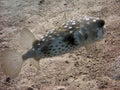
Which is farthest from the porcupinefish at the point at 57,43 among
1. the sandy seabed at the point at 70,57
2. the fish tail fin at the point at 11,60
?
the sandy seabed at the point at 70,57

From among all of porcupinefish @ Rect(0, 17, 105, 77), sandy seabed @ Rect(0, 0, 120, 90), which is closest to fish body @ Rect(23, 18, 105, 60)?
porcupinefish @ Rect(0, 17, 105, 77)

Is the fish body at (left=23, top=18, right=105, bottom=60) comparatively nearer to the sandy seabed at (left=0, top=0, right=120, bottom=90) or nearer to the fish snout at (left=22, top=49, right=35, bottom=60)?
the fish snout at (left=22, top=49, right=35, bottom=60)

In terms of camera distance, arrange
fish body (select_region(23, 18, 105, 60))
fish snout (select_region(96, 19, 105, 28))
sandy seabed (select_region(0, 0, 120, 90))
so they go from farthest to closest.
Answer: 1. sandy seabed (select_region(0, 0, 120, 90))
2. fish snout (select_region(96, 19, 105, 28))
3. fish body (select_region(23, 18, 105, 60))

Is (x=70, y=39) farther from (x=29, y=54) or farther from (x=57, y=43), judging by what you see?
(x=29, y=54)

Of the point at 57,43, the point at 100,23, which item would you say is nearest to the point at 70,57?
the point at 100,23

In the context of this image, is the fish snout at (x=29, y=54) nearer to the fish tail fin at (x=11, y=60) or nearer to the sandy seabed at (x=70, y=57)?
the fish tail fin at (x=11, y=60)

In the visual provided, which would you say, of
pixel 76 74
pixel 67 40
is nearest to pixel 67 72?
pixel 76 74
